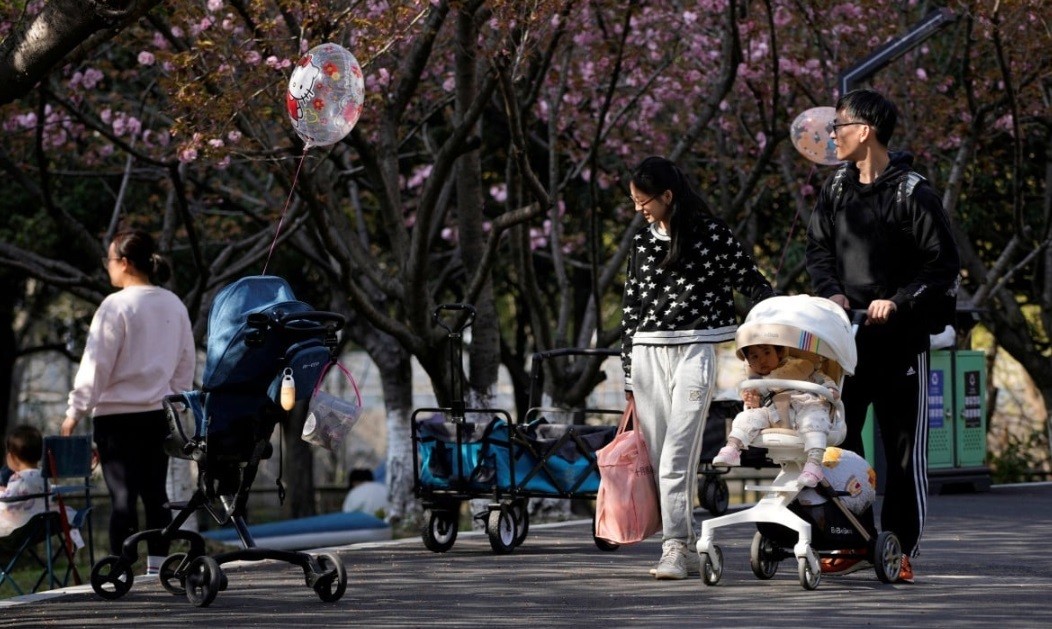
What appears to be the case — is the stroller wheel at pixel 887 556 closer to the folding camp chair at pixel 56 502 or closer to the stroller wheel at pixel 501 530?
the stroller wheel at pixel 501 530

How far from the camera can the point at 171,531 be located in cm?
770

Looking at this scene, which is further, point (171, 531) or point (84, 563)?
point (84, 563)

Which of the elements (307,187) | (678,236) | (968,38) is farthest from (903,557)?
(968,38)

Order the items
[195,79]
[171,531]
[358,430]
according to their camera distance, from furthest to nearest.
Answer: [358,430] → [195,79] → [171,531]

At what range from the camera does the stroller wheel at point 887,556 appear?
7203 mm

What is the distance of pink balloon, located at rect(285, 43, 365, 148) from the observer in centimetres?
1038

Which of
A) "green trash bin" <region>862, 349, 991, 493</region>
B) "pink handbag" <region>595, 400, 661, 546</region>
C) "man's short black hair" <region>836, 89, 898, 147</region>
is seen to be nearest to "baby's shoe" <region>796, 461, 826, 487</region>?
"pink handbag" <region>595, 400, 661, 546</region>

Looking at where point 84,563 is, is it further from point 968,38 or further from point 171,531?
point 171,531

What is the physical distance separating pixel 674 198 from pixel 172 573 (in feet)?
8.94

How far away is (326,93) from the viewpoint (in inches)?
408

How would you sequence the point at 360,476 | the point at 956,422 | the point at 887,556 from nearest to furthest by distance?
the point at 887,556, the point at 956,422, the point at 360,476

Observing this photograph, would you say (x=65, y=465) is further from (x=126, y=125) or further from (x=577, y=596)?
(x=126, y=125)

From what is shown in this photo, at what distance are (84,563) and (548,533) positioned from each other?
11.2 m

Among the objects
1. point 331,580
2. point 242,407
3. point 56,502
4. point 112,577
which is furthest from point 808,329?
point 56,502
